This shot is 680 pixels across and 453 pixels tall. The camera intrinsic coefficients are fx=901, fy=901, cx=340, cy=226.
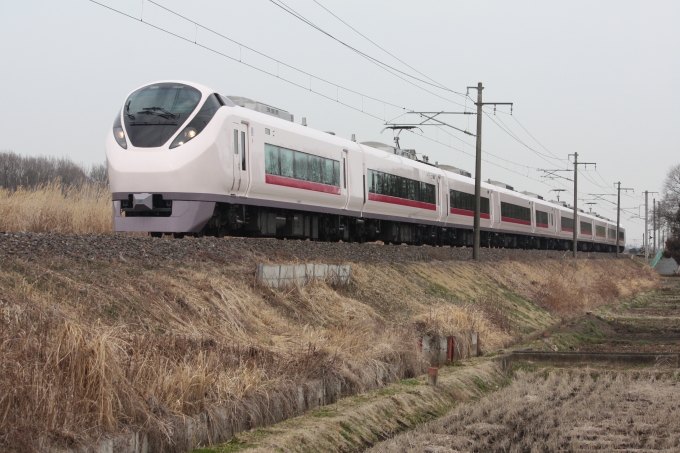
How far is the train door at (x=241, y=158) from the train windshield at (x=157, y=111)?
1.35 metres

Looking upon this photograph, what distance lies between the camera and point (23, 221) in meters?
16.0

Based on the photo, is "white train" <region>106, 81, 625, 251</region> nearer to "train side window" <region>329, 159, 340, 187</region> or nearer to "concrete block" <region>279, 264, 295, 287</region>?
"train side window" <region>329, 159, 340, 187</region>

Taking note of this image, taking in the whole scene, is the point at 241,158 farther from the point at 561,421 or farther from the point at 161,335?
the point at 561,421

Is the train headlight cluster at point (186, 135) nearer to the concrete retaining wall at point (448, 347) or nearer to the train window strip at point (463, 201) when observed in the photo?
the concrete retaining wall at point (448, 347)

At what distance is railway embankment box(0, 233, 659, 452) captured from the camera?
23.2 feet

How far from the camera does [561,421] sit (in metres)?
10.5

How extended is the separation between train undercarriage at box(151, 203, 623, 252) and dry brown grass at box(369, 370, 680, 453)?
7153 mm

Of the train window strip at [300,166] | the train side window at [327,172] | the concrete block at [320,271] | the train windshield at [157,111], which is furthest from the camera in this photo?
the train side window at [327,172]

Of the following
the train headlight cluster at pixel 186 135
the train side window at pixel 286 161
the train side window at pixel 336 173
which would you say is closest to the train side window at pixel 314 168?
the train side window at pixel 336 173

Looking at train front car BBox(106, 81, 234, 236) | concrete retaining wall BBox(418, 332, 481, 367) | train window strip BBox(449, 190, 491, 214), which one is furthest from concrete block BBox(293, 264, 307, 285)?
train window strip BBox(449, 190, 491, 214)

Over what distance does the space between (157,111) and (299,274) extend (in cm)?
435

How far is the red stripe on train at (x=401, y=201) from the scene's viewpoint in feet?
89.9

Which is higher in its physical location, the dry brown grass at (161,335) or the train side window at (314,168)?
the train side window at (314,168)

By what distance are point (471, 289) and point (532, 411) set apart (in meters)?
14.1
